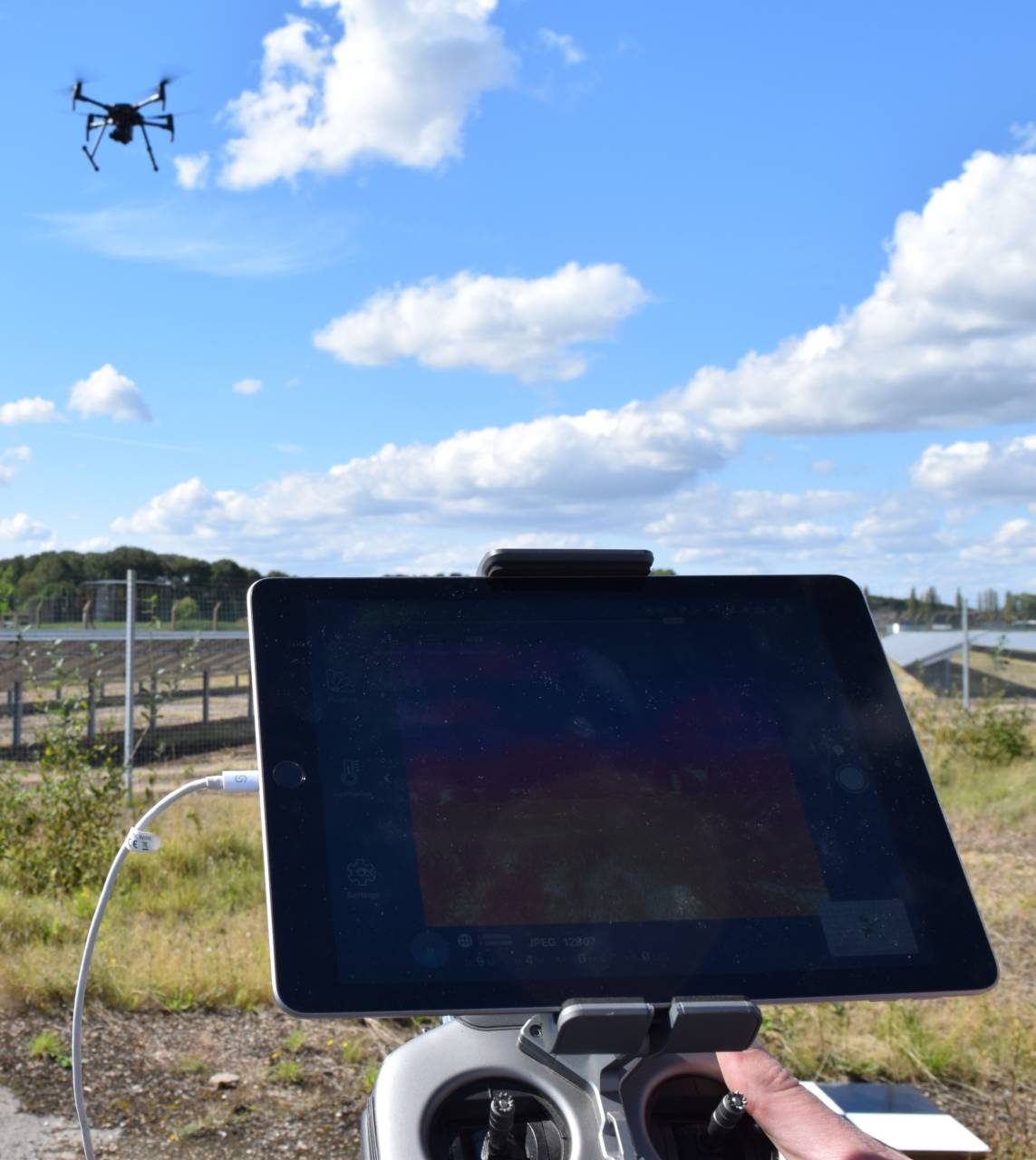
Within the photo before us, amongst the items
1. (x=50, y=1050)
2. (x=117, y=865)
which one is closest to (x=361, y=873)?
(x=117, y=865)

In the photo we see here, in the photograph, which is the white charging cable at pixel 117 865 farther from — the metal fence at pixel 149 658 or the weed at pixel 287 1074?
the metal fence at pixel 149 658

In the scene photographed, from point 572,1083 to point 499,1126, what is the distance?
10cm

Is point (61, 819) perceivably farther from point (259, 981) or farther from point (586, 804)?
point (586, 804)

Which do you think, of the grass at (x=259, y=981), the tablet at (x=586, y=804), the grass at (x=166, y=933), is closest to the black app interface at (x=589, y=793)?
the tablet at (x=586, y=804)

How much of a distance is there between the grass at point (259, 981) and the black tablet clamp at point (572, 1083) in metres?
2.48

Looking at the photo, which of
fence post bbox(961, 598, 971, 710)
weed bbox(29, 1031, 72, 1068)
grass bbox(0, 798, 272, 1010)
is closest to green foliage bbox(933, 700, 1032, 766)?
fence post bbox(961, 598, 971, 710)

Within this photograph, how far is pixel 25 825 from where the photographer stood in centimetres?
655

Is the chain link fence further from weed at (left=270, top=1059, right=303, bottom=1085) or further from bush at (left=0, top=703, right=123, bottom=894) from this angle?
weed at (left=270, top=1059, right=303, bottom=1085)

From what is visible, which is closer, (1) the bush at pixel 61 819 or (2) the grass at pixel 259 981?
(2) the grass at pixel 259 981

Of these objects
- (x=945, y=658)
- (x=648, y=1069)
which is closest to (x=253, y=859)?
(x=648, y=1069)

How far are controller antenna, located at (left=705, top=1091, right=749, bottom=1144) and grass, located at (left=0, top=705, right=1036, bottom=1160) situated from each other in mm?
2487

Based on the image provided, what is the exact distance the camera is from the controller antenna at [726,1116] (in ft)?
3.96

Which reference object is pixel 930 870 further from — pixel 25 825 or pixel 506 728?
pixel 25 825

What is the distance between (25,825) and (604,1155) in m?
6.15
